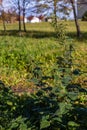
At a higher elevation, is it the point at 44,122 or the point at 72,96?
the point at 72,96

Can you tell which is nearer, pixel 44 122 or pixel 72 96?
pixel 44 122

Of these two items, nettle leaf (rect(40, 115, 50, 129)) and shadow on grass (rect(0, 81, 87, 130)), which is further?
shadow on grass (rect(0, 81, 87, 130))

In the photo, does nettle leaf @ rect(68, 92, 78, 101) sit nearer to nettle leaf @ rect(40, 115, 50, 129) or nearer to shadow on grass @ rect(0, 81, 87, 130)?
shadow on grass @ rect(0, 81, 87, 130)

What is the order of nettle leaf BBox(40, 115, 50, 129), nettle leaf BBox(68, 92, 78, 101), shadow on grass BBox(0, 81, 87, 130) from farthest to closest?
1. nettle leaf BBox(68, 92, 78, 101)
2. shadow on grass BBox(0, 81, 87, 130)
3. nettle leaf BBox(40, 115, 50, 129)

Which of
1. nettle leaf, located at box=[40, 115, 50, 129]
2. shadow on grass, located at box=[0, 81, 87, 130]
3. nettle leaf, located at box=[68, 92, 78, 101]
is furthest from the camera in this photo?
nettle leaf, located at box=[68, 92, 78, 101]

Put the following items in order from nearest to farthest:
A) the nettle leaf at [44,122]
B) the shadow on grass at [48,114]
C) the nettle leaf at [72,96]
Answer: the nettle leaf at [44,122]
the shadow on grass at [48,114]
the nettle leaf at [72,96]

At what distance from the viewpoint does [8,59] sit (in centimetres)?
1054

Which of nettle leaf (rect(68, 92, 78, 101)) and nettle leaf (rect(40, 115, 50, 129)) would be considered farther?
nettle leaf (rect(68, 92, 78, 101))

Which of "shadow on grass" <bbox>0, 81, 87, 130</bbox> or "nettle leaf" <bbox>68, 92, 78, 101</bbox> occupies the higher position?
"nettle leaf" <bbox>68, 92, 78, 101</bbox>

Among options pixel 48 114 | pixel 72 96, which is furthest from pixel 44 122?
pixel 72 96

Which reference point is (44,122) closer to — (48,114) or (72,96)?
(48,114)

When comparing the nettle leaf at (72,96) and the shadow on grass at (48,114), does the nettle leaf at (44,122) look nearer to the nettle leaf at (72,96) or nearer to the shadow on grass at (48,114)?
the shadow on grass at (48,114)

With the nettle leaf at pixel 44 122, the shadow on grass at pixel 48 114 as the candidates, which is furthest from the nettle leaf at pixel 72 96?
the nettle leaf at pixel 44 122

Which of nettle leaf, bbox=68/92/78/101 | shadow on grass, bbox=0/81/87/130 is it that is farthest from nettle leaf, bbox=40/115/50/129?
nettle leaf, bbox=68/92/78/101
